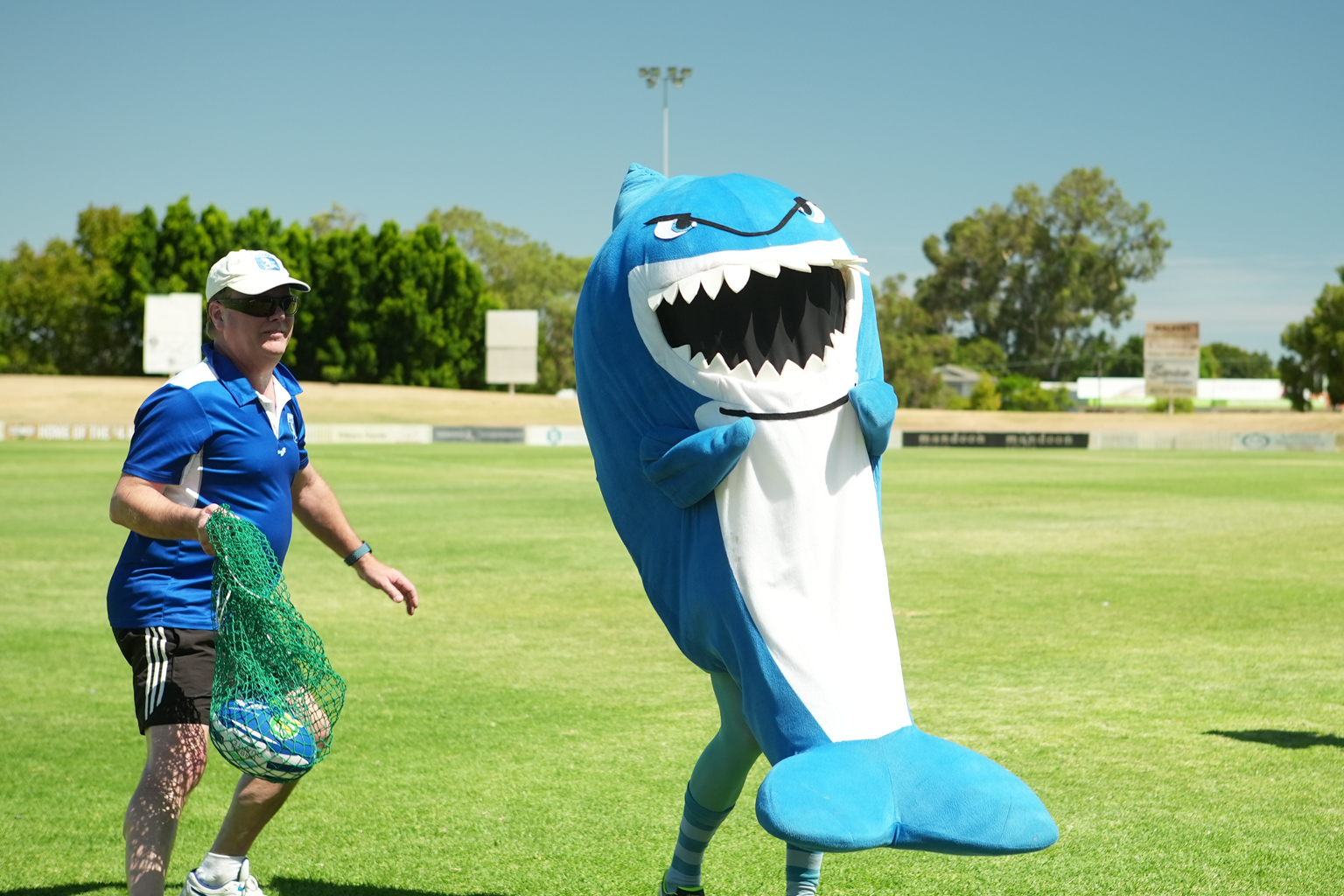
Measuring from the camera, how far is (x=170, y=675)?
11.7ft

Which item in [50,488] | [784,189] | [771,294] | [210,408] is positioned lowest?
[50,488]

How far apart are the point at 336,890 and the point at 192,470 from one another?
63.8 inches

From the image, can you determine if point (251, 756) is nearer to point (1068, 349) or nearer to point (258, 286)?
point (258, 286)

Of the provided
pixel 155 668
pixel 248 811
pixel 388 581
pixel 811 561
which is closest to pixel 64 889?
pixel 248 811

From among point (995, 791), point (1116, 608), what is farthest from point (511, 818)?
point (1116, 608)

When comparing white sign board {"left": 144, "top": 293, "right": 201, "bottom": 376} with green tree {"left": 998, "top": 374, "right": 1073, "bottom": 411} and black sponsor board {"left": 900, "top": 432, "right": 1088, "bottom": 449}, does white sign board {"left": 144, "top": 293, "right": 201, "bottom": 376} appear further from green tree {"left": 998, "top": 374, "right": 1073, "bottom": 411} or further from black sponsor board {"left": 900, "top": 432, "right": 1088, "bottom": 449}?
green tree {"left": 998, "top": 374, "right": 1073, "bottom": 411}

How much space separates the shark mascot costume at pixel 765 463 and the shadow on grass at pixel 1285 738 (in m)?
3.53

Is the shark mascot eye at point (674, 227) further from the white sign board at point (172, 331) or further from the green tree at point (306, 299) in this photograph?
the green tree at point (306, 299)

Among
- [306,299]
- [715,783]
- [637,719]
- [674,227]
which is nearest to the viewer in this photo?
[674,227]

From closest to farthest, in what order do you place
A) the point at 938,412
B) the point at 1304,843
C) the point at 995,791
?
the point at 995,791 → the point at 1304,843 → the point at 938,412

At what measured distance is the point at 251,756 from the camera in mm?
3340

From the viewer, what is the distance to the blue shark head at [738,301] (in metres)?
3.35

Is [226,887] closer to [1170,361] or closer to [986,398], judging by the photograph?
[1170,361]

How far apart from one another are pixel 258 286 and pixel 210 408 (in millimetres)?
383
